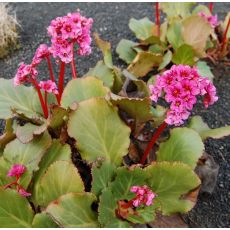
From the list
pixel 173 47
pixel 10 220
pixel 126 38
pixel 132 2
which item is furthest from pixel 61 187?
pixel 132 2

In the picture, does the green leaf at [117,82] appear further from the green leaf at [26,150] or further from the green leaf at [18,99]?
the green leaf at [26,150]

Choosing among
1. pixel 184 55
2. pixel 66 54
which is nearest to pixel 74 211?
pixel 66 54

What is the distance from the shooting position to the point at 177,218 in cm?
199

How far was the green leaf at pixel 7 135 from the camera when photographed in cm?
206

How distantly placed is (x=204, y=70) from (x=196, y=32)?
0.22 meters

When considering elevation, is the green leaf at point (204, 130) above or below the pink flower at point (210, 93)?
below

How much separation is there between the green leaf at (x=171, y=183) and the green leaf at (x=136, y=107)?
0.23 metres

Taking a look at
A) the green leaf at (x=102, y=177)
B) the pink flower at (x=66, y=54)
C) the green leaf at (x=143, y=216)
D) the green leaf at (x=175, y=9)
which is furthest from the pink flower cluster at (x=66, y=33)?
the green leaf at (x=175, y=9)

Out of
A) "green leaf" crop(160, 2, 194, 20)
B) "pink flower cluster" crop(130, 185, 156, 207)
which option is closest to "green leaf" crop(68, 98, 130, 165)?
"pink flower cluster" crop(130, 185, 156, 207)

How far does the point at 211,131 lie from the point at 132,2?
1.71 m

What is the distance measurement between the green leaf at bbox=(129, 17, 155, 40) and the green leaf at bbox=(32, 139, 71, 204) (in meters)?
1.17

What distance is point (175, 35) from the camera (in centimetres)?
279

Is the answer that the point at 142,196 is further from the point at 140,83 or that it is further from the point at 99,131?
the point at 140,83

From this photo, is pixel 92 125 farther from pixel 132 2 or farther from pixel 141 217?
pixel 132 2
